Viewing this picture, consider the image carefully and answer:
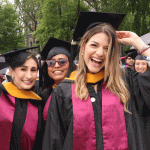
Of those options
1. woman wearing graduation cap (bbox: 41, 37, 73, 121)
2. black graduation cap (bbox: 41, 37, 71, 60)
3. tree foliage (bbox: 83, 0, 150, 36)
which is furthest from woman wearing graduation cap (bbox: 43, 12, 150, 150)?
tree foliage (bbox: 83, 0, 150, 36)

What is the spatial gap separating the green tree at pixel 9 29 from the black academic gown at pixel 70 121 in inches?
859

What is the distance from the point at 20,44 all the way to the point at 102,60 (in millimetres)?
23158

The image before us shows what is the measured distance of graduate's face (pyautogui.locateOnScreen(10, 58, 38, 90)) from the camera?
2.54m

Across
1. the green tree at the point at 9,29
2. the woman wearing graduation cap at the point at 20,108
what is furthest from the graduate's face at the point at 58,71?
the green tree at the point at 9,29

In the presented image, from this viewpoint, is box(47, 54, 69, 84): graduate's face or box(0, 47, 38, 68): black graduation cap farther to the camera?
box(47, 54, 69, 84): graduate's face

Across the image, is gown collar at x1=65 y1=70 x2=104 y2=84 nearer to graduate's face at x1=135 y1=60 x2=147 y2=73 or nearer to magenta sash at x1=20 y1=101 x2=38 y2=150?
magenta sash at x1=20 y1=101 x2=38 y2=150

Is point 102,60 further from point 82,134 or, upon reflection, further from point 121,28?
point 121,28

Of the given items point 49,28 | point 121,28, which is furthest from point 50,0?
point 121,28

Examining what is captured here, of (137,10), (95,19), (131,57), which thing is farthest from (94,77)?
(137,10)

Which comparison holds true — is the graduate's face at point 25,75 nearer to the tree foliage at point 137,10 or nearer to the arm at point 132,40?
the arm at point 132,40

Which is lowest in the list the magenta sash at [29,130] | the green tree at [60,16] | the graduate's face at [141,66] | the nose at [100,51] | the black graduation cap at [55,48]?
the magenta sash at [29,130]

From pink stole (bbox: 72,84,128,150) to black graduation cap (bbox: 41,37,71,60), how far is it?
1.63 metres

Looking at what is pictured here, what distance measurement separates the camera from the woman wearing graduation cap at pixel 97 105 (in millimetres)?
1830

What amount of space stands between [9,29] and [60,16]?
918cm
